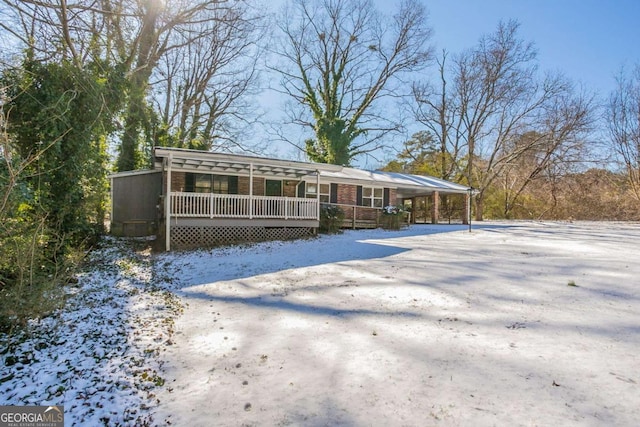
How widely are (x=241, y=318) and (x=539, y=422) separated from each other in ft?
12.0

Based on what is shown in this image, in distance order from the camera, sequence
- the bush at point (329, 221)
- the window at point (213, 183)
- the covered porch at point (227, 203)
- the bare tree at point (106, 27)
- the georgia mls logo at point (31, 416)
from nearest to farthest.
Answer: the georgia mls logo at point (31, 416) < the bare tree at point (106, 27) < the covered porch at point (227, 203) < the window at point (213, 183) < the bush at point (329, 221)

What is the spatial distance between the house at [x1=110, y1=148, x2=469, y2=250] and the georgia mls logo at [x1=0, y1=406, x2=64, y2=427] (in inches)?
324

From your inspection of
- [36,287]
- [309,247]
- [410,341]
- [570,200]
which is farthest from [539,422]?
[570,200]

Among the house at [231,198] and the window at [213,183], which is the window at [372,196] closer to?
the house at [231,198]

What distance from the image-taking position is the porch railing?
1126 centimetres

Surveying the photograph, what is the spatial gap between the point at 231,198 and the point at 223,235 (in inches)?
54.3

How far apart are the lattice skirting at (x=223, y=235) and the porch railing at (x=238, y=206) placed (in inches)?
20.4

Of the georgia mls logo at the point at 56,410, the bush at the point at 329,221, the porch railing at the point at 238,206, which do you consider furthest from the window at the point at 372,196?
the georgia mls logo at the point at 56,410

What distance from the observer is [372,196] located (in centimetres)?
1906

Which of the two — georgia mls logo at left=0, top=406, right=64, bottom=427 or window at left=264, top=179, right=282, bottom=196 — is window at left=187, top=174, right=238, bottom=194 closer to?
window at left=264, top=179, right=282, bottom=196

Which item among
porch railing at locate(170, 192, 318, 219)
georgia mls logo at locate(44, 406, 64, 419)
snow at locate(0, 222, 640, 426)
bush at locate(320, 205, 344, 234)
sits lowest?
georgia mls logo at locate(44, 406, 64, 419)

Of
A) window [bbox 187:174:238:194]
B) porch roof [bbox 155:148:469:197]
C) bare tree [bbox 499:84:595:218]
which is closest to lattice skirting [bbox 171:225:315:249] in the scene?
porch roof [bbox 155:148:469:197]

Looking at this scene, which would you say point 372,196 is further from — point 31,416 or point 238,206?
point 31,416

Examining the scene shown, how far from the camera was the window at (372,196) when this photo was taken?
62.0 feet
